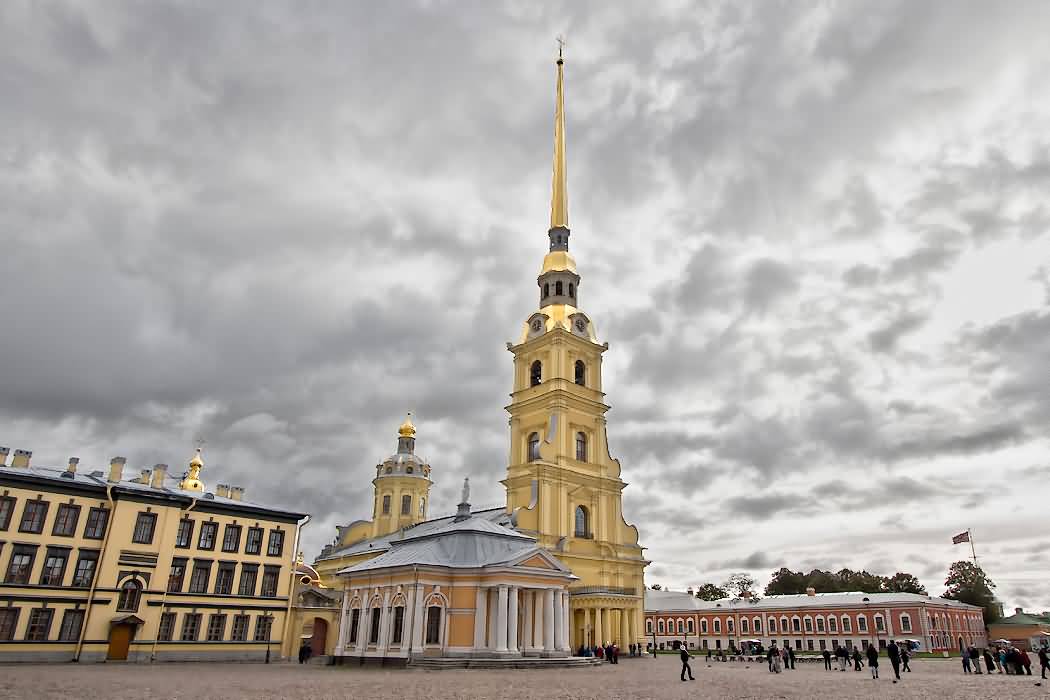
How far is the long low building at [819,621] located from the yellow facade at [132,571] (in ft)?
149

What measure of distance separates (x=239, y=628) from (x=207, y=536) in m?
5.42

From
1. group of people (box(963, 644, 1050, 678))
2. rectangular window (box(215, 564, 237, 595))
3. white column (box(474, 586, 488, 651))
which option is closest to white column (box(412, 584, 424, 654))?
white column (box(474, 586, 488, 651))

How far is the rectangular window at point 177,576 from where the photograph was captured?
3669 cm

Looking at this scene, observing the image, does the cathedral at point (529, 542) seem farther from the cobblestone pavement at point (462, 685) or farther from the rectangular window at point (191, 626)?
the rectangular window at point (191, 626)

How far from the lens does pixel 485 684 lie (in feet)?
73.9

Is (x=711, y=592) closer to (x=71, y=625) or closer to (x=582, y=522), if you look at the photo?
(x=582, y=522)

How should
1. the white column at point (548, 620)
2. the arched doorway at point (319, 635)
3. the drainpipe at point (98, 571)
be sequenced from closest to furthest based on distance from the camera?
1. the drainpipe at point (98, 571)
2. the white column at point (548, 620)
3. the arched doorway at point (319, 635)

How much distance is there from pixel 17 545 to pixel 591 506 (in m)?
34.2

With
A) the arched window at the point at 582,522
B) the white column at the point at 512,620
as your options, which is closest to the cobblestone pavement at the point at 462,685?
the white column at the point at 512,620

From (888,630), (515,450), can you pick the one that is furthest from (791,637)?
(515,450)

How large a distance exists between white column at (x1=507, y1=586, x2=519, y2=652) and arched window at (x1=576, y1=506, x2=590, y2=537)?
15492 mm

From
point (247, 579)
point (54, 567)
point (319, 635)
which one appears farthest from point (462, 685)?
point (319, 635)

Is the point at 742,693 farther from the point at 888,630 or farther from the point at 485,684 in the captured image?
the point at 888,630

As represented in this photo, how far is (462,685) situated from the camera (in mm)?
22062
